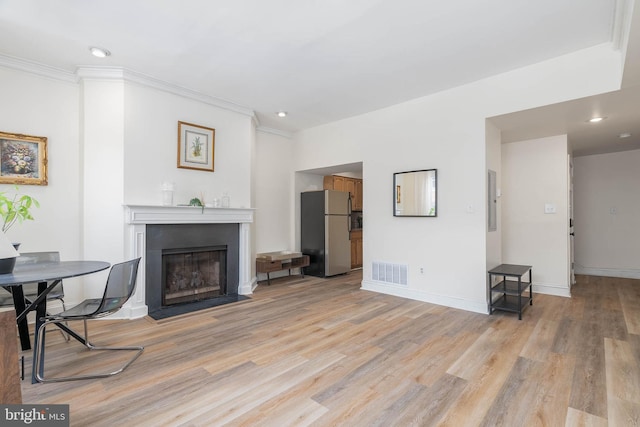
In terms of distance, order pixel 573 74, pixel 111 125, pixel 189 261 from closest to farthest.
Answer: pixel 573 74 < pixel 111 125 < pixel 189 261

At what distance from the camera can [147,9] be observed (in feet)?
7.97

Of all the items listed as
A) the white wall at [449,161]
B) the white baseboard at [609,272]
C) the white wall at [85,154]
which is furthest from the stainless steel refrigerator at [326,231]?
the white baseboard at [609,272]

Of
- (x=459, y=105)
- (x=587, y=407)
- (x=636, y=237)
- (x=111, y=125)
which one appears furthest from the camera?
(x=636, y=237)

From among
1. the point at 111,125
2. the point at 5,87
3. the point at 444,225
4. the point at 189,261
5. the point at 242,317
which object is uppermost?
the point at 5,87

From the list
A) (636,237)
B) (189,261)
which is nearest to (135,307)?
(189,261)

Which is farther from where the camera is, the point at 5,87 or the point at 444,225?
the point at 444,225

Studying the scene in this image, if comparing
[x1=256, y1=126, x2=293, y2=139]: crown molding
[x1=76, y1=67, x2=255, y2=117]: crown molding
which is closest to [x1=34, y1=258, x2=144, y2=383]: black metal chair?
[x1=76, y1=67, x2=255, y2=117]: crown molding

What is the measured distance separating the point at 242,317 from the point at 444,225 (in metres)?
2.71

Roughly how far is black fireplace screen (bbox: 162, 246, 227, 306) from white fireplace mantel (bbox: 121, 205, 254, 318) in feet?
0.93

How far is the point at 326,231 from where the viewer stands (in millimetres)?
5574

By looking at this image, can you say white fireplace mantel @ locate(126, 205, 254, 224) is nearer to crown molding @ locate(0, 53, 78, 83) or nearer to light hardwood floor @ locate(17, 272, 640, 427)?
light hardwood floor @ locate(17, 272, 640, 427)

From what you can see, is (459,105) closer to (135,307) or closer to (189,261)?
(189,261)

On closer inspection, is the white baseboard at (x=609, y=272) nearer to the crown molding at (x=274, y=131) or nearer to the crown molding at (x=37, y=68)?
the crown molding at (x=274, y=131)

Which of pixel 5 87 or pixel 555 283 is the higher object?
pixel 5 87
